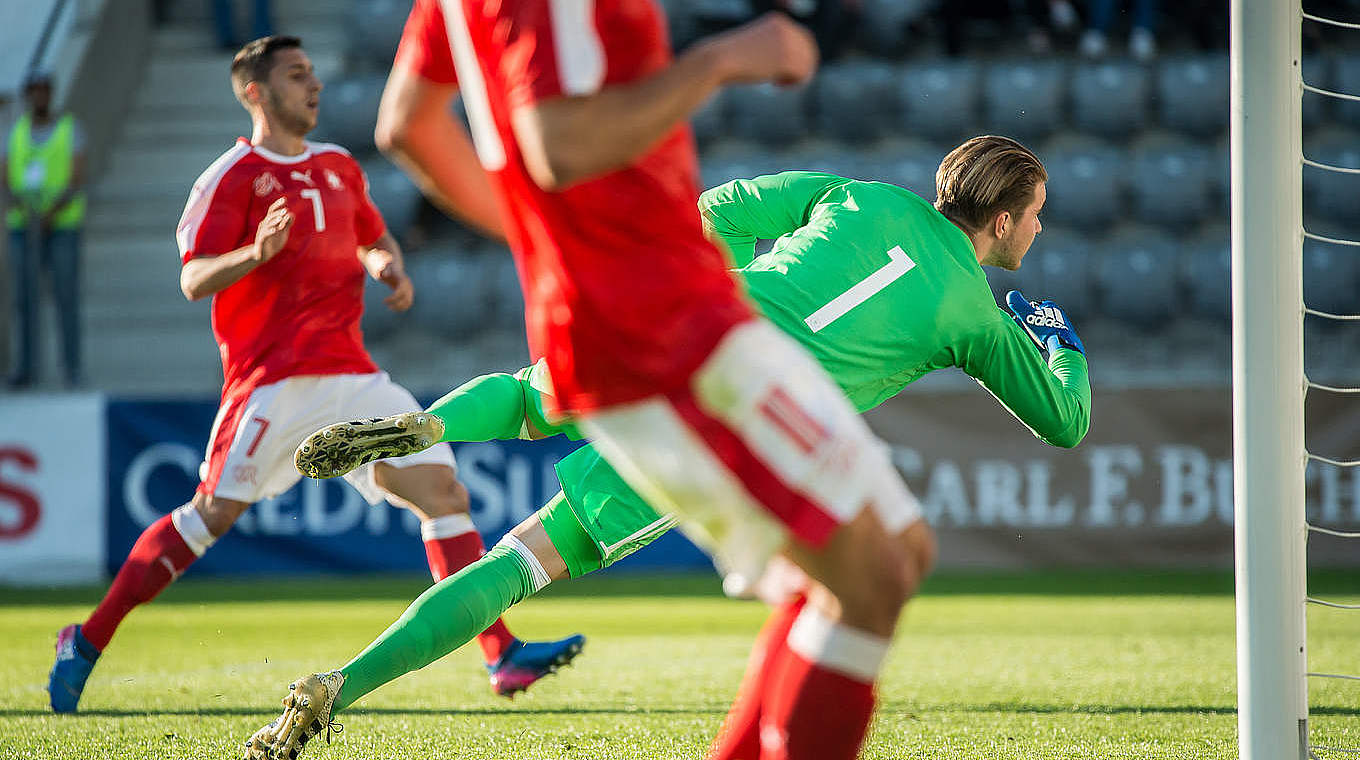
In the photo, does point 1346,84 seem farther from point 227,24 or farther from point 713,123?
point 227,24

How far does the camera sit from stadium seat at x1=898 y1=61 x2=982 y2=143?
1271 centimetres

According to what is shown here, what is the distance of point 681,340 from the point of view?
6.63 feet

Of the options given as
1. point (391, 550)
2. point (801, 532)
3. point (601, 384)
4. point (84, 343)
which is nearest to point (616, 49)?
point (601, 384)

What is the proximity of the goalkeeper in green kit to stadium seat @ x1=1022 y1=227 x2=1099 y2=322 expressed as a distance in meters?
8.54

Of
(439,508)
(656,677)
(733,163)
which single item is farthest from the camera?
(733,163)

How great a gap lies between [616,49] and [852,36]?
1197 centimetres

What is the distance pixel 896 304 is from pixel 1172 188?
32.2 feet

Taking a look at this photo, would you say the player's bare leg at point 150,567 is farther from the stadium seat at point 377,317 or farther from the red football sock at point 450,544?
the stadium seat at point 377,317

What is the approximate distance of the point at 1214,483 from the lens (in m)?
9.36

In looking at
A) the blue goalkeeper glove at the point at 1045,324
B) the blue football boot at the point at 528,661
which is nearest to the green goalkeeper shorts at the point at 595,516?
the blue football boot at the point at 528,661

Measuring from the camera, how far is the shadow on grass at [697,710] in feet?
14.1

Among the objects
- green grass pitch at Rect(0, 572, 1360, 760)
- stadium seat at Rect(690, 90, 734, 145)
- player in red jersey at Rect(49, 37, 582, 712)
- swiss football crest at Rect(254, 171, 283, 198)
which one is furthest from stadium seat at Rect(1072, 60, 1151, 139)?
swiss football crest at Rect(254, 171, 283, 198)

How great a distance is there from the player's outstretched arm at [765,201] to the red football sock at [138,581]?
217 centimetres

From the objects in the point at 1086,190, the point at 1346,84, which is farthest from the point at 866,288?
the point at 1346,84
